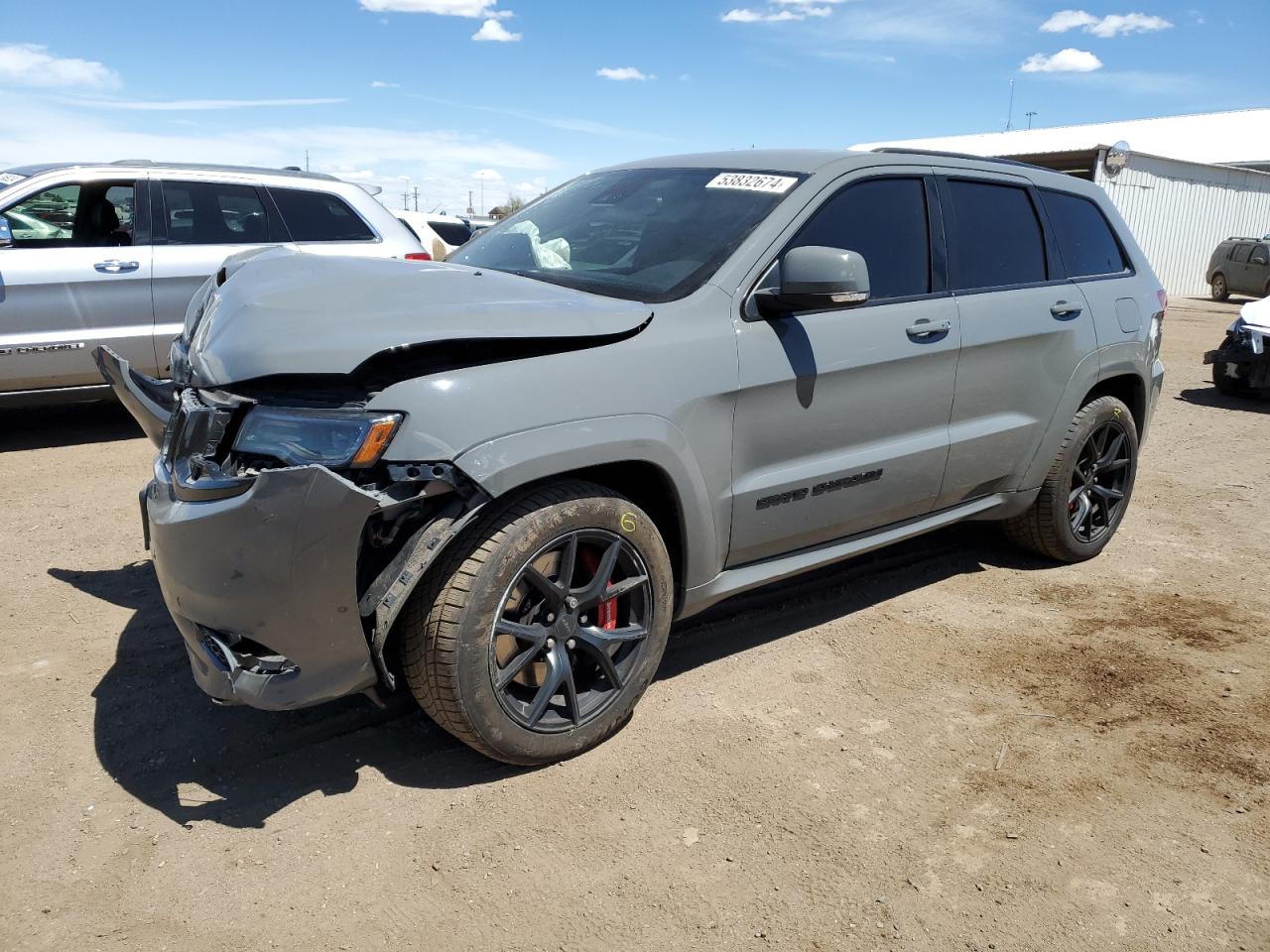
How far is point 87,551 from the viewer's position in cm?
462

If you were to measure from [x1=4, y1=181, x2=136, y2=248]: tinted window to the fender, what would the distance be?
5203mm

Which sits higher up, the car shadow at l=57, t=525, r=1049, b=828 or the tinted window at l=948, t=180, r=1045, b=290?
the tinted window at l=948, t=180, r=1045, b=290

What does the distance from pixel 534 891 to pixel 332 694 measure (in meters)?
0.74

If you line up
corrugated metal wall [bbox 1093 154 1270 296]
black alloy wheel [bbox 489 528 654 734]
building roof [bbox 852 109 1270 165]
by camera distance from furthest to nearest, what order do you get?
1. building roof [bbox 852 109 1270 165]
2. corrugated metal wall [bbox 1093 154 1270 296]
3. black alloy wheel [bbox 489 528 654 734]

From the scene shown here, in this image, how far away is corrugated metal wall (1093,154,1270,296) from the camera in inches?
1008

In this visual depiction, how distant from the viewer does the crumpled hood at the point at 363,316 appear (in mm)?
2539

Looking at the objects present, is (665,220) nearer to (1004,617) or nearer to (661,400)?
(661,400)

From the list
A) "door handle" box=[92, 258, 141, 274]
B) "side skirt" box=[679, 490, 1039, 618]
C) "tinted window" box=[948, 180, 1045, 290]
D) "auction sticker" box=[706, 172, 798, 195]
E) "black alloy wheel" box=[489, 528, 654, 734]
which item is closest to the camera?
"black alloy wheel" box=[489, 528, 654, 734]

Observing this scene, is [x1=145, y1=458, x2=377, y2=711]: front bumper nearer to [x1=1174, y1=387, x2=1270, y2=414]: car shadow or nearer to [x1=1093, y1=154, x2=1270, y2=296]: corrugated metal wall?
[x1=1174, y1=387, x2=1270, y2=414]: car shadow

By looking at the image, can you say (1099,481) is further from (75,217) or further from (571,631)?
(75,217)

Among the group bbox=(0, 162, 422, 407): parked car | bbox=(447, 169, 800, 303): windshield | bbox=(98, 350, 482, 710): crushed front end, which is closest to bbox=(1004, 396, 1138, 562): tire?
bbox=(447, 169, 800, 303): windshield

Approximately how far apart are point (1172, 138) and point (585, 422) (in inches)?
1790

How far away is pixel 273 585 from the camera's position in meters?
2.48

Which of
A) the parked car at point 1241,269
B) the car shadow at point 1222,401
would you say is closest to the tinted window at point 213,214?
the car shadow at point 1222,401
